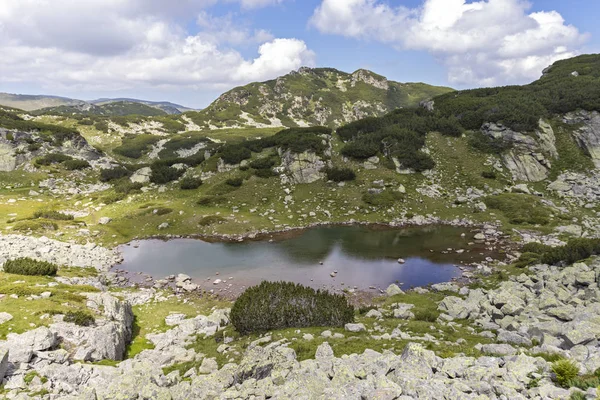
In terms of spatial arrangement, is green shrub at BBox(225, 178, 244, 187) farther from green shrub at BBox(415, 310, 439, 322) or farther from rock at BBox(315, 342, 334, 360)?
rock at BBox(315, 342, 334, 360)

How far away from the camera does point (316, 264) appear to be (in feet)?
112

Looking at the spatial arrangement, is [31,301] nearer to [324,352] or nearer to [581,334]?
[324,352]

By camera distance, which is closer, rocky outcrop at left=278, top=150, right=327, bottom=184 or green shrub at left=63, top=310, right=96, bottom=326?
green shrub at left=63, top=310, right=96, bottom=326

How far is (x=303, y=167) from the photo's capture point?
56.8 metres

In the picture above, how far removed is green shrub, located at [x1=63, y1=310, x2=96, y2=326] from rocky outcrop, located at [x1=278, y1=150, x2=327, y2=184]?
40.7 metres

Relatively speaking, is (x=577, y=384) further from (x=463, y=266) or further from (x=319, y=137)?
(x=319, y=137)

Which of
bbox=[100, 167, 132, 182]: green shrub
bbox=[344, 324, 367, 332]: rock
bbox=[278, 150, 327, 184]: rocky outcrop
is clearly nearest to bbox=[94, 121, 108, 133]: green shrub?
bbox=[100, 167, 132, 182]: green shrub

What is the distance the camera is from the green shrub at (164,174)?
59731mm

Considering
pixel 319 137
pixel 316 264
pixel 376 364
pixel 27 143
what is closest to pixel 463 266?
pixel 316 264

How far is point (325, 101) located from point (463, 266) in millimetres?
154468

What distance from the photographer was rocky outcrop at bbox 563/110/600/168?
57.7m

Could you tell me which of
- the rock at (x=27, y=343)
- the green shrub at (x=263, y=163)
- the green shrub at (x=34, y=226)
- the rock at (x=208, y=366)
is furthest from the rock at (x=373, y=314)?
the green shrub at (x=263, y=163)

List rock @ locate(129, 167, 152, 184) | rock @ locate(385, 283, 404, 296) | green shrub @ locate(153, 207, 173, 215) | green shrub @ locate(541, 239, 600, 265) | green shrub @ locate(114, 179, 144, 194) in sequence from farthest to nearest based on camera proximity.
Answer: rock @ locate(129, 167, 152, 184) < green shrub @ locate(114, 179, 144, 194) < green shrub @ locate(153, 207, 173, 215) < rock @ locate(385, 283, 404, 296) < green shrub @ locate(541, 239, 600, 265)

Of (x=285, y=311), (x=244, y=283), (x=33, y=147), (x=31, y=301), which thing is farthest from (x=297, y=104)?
(x=285, y=311)
